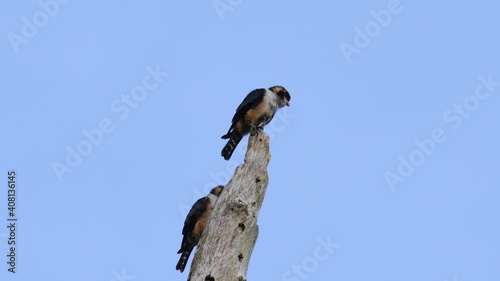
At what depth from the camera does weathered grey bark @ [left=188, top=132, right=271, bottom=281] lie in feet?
26.1

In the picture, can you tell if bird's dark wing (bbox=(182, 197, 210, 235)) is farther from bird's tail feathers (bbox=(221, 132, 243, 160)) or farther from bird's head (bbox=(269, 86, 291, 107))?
bird's head (bbox=(269, 86, 291, 107))

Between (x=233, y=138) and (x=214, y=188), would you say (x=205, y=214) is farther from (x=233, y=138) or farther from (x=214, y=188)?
(x=233, y=138)

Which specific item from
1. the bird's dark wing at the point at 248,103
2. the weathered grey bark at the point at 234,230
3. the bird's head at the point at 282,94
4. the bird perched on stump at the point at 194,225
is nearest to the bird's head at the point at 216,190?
the bird perched on stump at the point at 194,225

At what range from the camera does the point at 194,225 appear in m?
10.8

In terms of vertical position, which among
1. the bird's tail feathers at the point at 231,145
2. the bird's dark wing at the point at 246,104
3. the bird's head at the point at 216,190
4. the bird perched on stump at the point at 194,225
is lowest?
the bird perched on stump at the point at 194,225

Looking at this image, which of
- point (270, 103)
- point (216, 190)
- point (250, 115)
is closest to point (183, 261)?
point (216, 190)

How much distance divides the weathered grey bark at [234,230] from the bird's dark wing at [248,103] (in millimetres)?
3101

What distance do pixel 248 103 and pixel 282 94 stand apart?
0.81 meters

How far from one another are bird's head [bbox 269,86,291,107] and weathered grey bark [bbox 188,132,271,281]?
146 inches

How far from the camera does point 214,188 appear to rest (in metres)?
11.5

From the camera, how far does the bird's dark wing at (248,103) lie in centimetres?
1168

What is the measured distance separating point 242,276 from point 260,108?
4.15 m

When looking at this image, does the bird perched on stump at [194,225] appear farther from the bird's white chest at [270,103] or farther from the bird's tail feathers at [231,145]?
the bird's white chest at [270,103]

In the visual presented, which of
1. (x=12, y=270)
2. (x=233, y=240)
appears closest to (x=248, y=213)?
(x=233, y=240)
